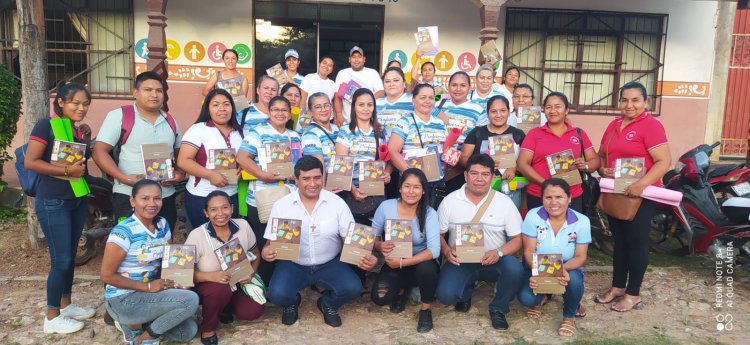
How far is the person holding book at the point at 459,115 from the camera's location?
168 inches

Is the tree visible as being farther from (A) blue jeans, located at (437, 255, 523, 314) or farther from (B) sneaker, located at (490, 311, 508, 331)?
(B) sneaker, located at (490, 311, 508, 331)

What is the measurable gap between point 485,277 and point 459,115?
1361 mm

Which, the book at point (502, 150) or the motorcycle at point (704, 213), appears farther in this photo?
the motorcycle at point (704, 213)

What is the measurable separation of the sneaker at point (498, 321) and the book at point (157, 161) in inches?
93.4

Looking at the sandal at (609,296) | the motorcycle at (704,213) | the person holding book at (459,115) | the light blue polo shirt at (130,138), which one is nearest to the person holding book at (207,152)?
the light blue polo shirt at (130,138)

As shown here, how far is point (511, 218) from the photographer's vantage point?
142 inches

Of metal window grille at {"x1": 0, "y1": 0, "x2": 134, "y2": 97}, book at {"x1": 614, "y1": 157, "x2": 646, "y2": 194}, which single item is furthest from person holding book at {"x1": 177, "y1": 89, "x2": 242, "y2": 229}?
metal window grille at {"x1": 0, "y1": 0, "x2": 134, "y2": 97}

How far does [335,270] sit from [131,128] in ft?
5.39

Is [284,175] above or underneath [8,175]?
above

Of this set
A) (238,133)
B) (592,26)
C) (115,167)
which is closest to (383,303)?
(238,133)

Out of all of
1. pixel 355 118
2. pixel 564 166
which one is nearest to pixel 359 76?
pixel 355 118

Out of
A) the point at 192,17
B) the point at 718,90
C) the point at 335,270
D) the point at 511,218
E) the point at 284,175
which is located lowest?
the point at 335,270

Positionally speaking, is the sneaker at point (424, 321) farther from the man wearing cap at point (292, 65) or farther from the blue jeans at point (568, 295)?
the man wearing cap at point (292, 65)

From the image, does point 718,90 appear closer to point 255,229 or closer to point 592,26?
point 592,26
